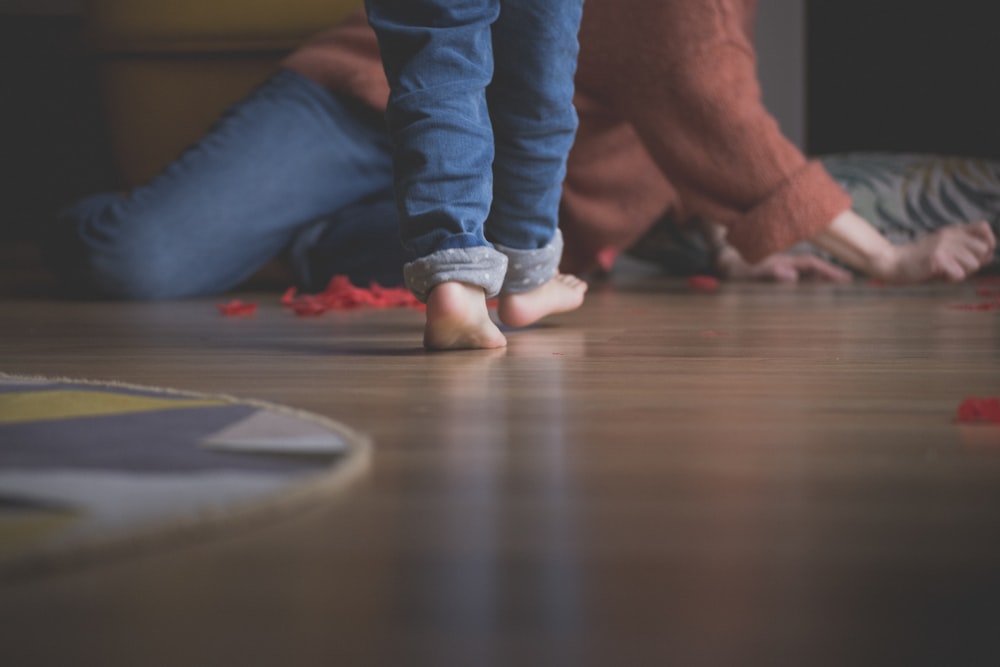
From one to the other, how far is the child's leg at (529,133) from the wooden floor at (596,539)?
0.24 m

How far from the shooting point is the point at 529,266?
1165mm

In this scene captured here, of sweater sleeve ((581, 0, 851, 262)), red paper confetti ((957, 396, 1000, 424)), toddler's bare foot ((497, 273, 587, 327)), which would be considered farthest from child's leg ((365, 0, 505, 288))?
sweater sleeve ((581, 0, 851, 262))

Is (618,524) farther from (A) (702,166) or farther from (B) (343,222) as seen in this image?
(B) (343,222)

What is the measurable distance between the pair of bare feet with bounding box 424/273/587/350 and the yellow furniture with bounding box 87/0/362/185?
3.70 feet

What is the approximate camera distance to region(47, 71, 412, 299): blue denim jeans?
5.97 ft

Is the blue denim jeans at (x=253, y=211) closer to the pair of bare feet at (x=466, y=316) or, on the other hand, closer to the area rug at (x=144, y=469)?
the pair of bare feet at (x=466, y=316)

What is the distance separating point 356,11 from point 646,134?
0.66m

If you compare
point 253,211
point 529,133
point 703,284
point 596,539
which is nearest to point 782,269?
point 703,284

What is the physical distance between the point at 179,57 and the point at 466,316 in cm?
152

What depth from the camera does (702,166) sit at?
61.6 inches

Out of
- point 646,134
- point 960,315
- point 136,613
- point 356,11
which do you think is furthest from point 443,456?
point 356,11

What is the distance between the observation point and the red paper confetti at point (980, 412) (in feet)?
2.24

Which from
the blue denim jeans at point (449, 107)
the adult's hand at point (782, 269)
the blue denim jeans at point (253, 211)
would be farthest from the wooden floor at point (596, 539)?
the adult's hand at point (782, 269)

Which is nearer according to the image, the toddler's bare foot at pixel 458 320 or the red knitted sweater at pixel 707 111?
the toddler's bare foot at pixel 458 320
